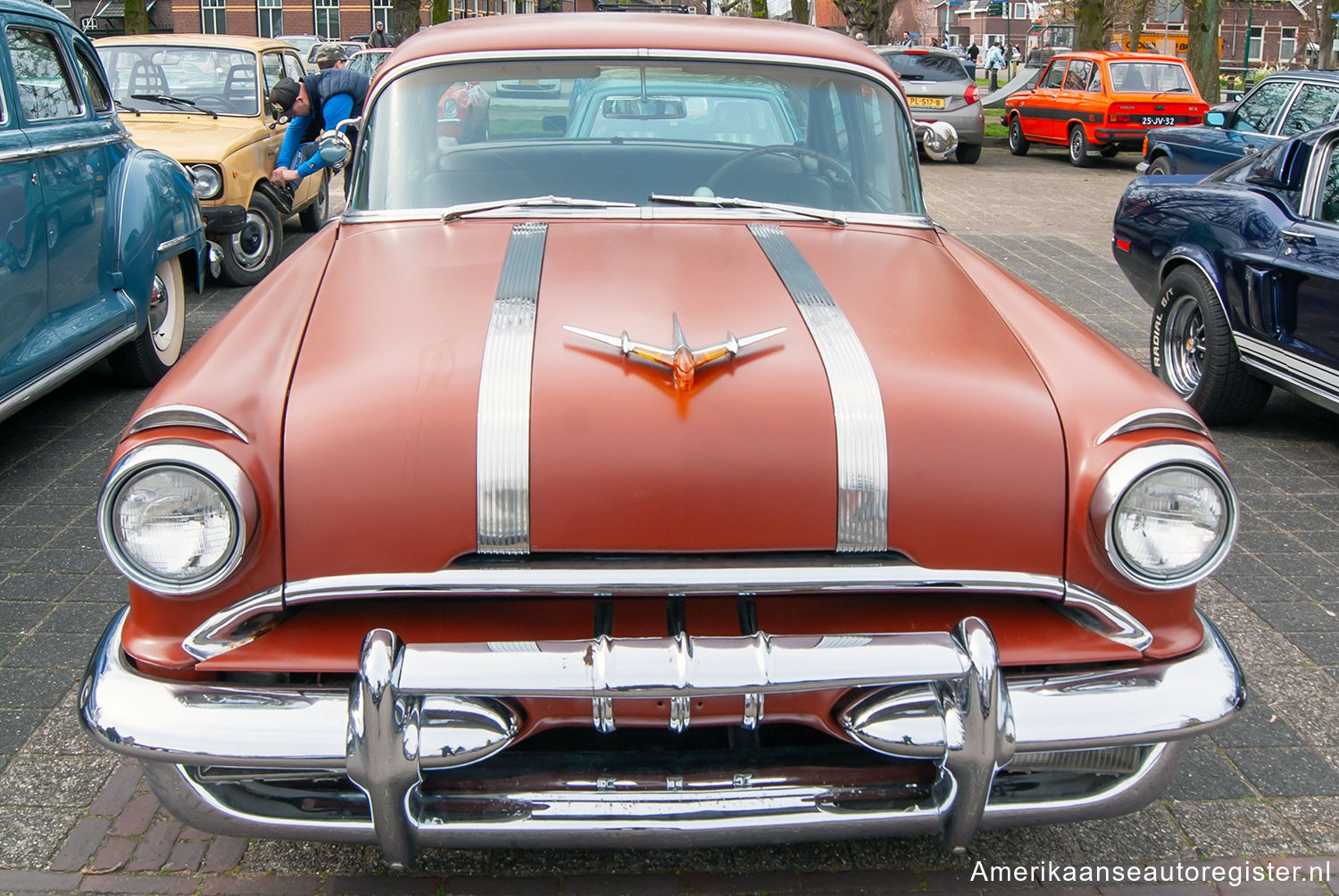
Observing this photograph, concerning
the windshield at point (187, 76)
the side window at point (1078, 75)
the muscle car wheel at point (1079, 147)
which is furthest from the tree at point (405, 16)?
the windshield at point (187, 76)

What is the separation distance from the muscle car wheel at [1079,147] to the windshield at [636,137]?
15022 mm

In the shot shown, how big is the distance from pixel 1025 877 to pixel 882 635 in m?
0.89

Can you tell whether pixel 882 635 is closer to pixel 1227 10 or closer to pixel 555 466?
pixel 555 466

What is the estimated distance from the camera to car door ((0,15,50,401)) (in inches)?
180

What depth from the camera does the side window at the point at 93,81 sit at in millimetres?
5742

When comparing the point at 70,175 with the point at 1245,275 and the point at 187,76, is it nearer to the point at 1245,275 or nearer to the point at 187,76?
the point at 187,76

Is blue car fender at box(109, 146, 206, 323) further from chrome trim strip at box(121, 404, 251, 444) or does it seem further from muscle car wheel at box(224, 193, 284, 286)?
chrome trim strip at box(121, 404, 251, 444)

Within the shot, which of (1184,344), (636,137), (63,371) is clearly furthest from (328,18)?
(636,137)

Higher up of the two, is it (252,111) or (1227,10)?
(1227,10)

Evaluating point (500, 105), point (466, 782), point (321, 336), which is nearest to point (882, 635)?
point (466, 782)

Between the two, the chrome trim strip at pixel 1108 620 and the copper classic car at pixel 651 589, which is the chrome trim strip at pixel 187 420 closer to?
the copper classic car at pixel 651 589

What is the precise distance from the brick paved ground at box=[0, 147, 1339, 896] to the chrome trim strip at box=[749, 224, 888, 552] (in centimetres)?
87

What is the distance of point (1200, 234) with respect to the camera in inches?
222

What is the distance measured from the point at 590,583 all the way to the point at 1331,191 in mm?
4455
